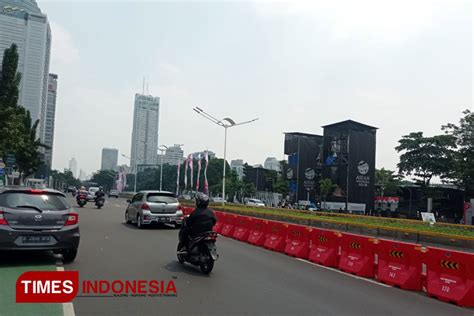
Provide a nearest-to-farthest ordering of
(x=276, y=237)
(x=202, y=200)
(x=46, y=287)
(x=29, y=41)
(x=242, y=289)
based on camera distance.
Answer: (x=46, y=287)
(x=242, y=289)
(x=202, y=200)
(x=276, y=237)
(x=29, y=41)

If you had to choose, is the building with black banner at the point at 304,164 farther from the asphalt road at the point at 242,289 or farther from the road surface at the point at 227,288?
the road surface at the point at 227,288

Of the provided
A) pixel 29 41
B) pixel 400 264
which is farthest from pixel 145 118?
pixel 400 264

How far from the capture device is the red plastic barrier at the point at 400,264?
8.68 metres

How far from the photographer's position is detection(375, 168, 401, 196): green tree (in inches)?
2655

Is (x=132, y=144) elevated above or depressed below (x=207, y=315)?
above

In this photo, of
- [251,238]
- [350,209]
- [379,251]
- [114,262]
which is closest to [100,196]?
[251,238]

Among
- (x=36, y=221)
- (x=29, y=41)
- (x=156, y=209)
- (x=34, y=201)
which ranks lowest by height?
(x=156, y=209)

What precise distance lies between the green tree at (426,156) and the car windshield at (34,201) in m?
55.9

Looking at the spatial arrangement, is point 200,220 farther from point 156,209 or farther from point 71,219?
point 156,209

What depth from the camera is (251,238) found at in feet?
49.9

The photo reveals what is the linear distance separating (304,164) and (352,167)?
11.0 m

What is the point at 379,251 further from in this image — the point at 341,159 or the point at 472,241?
the point at 341,159

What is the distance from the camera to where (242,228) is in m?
16.3

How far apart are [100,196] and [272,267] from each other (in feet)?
84.0
